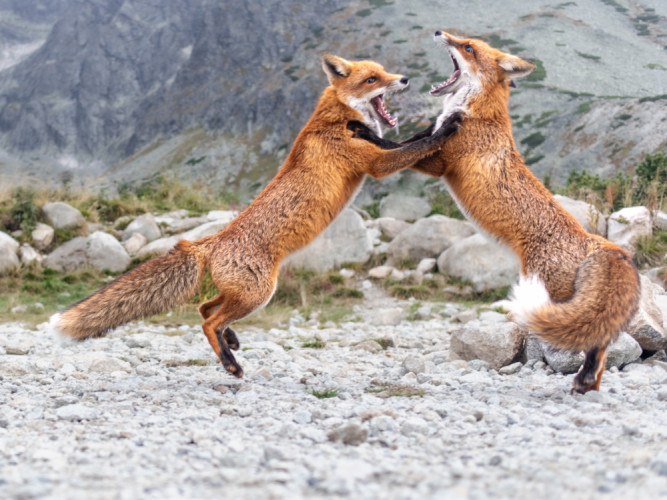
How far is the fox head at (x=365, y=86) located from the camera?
5.14 meters

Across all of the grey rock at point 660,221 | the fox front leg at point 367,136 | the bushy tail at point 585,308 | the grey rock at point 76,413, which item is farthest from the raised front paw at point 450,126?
the grey rock at point 660,221

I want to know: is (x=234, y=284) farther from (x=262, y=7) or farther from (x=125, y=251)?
(x=262, y=7)

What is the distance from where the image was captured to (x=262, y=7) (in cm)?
5347

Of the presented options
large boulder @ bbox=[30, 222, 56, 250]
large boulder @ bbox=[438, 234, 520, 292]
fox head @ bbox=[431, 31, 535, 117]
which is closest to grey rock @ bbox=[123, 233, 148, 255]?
→ large boulder @ bbox=[30, 222, 56, 250]

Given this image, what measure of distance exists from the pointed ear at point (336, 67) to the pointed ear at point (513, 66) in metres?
1.34

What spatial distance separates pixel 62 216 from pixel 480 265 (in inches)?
348

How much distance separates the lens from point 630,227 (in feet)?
35.8

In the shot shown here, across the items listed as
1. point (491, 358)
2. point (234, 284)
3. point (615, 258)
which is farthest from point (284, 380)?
point (615, 258)

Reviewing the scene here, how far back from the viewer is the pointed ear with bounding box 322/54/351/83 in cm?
520

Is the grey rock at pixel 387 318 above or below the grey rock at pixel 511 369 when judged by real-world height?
below

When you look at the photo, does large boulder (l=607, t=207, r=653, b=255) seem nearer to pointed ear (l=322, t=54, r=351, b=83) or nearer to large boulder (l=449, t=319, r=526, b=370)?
large boulder (l=449, t=319, r=526, b=370)

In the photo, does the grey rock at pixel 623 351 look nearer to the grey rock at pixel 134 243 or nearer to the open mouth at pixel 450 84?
the open mouth at pixel 450 84

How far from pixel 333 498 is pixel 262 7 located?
186 feet

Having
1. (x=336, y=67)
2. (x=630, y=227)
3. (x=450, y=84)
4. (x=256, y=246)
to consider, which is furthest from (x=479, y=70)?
(x=630, y=227)
